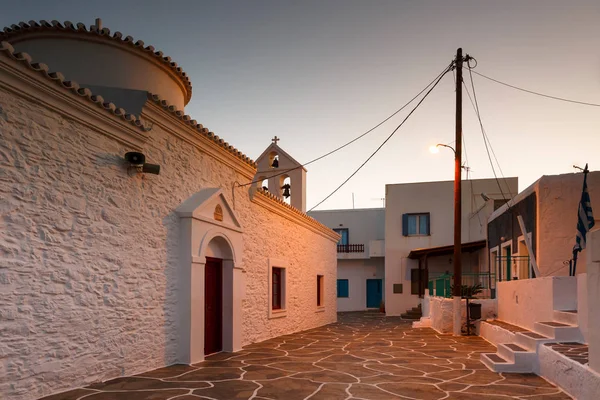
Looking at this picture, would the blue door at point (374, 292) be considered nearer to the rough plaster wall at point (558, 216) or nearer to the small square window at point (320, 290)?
the small square window at point (320, 290)

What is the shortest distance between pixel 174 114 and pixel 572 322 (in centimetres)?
800

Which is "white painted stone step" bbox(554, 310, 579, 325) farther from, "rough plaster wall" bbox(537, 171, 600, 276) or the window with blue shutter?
the window with blue shutter

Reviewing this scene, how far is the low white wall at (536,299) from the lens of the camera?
10.9 metres

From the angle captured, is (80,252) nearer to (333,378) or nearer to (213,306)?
(333,378)

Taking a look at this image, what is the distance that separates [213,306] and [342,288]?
2300cm

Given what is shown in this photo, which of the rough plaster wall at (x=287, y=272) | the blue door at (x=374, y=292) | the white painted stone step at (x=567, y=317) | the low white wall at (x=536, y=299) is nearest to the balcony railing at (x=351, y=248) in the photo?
the blue door at (x=374, y=292)

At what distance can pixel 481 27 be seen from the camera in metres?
11.9

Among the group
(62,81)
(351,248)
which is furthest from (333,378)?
(351,248)

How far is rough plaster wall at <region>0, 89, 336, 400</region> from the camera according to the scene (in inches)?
247

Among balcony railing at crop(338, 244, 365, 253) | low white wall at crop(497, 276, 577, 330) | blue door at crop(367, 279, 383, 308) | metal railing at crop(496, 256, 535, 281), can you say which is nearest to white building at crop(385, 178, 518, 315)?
balcony railing at crop(338, 244, 365, 253)

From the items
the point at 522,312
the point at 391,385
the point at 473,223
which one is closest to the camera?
the point at 391,385

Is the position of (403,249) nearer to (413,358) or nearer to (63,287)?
(413,358)

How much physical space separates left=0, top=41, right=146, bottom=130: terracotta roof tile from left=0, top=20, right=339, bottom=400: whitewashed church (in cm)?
2

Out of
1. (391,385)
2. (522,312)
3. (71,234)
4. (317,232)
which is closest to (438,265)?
(317,232)
